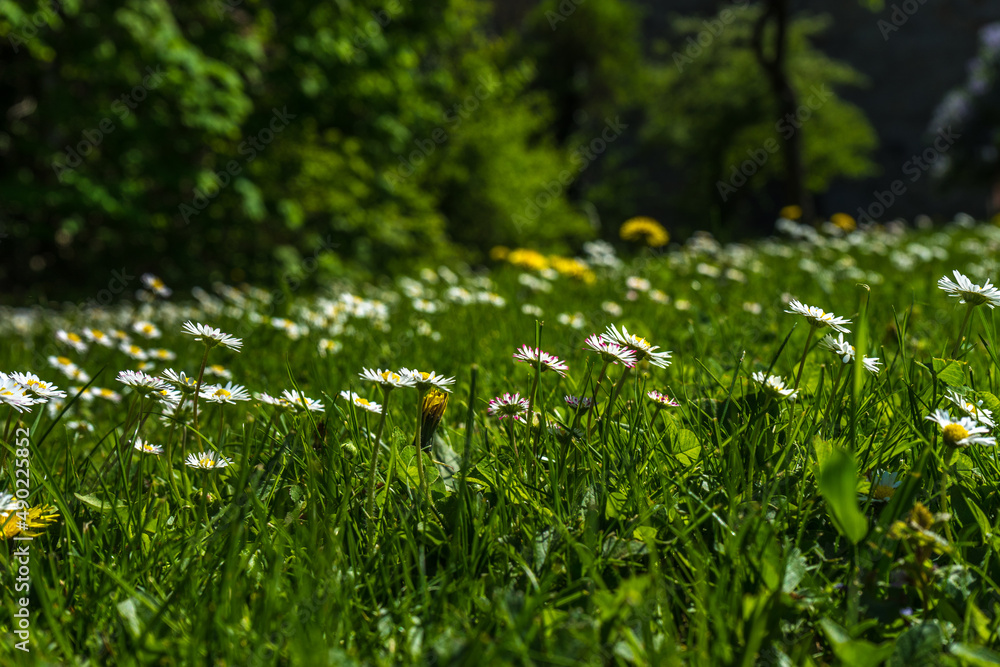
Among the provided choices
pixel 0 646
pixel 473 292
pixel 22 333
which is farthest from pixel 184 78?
pixel 0 646

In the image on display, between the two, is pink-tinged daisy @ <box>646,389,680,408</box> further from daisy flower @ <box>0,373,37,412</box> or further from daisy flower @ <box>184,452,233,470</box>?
daisy flower @ <box>0,373,37,412</box>

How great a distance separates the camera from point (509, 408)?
1213mm

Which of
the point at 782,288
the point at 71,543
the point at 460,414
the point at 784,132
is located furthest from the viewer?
the point at 784,132

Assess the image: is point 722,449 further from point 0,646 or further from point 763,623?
point 0,646

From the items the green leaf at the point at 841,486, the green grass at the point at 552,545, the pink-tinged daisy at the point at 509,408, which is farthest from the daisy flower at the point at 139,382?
the green leaf at the point at 841,486

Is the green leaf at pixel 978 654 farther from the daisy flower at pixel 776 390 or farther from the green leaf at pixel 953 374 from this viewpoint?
the green leaf at pixel 953 374

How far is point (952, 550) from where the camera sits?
0.83 meters

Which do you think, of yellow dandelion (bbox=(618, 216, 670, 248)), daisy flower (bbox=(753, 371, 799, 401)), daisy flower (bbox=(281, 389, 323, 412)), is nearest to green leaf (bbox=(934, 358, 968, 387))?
daisy flower (bbox=(753, 371, 799, 401))

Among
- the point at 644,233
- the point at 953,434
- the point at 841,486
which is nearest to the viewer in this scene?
the point at 841,486

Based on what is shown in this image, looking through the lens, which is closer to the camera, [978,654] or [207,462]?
[978,654]

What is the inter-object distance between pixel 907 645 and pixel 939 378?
0.71 m

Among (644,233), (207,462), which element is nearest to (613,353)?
(207,462)

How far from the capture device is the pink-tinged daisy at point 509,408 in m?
1.21

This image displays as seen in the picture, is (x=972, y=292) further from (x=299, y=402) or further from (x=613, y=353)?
(x=299, y=402)
